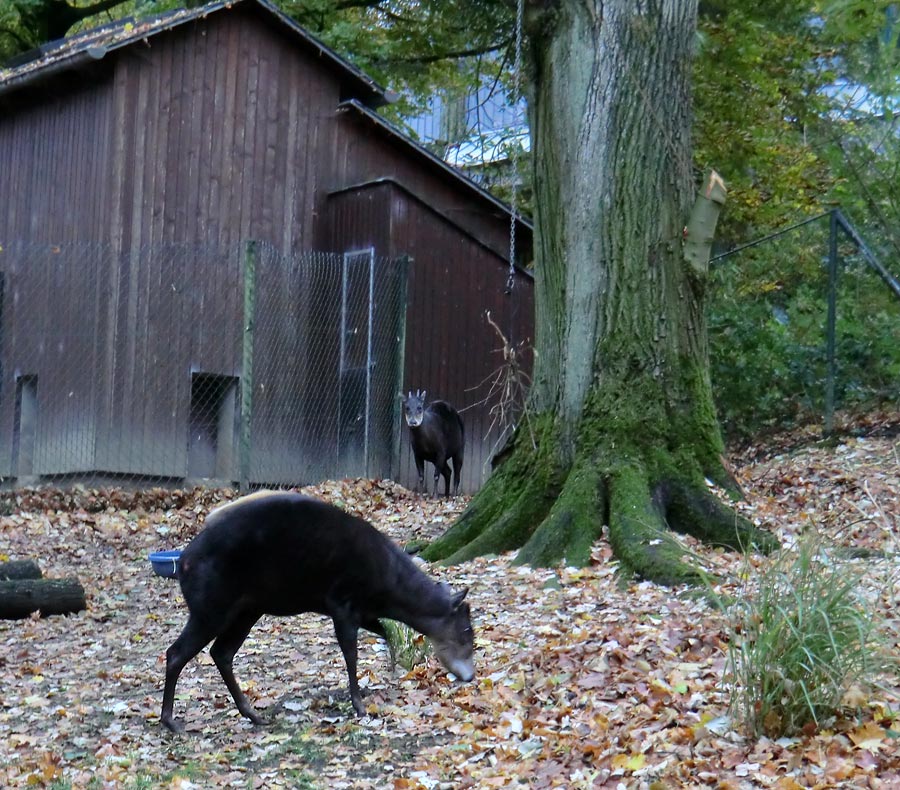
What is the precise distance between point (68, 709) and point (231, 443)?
8.58 m

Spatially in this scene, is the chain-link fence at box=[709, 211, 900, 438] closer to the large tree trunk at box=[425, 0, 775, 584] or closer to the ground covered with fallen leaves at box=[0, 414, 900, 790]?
the ground covered with fallen leaves at box=[0, 414, 900, 790]

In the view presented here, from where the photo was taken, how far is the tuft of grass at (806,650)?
16.4ft

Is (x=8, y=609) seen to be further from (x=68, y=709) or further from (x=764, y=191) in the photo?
(x=764, y=191)

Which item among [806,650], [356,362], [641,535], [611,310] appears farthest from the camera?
[356,362]

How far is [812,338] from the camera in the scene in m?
16.0

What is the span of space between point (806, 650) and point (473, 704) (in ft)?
6.74

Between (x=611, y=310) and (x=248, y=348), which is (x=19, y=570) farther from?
(x=248, y=348)

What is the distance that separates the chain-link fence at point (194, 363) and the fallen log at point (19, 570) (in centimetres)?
468

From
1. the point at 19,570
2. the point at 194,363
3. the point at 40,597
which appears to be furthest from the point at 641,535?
the point at 194,363

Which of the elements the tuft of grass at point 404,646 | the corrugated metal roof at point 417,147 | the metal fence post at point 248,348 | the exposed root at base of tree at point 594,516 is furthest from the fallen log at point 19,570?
the corrugated metal roof at point 417,147

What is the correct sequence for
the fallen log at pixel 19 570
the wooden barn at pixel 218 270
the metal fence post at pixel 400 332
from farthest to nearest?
1. the metal fence post at pixel 400 332
2. the wooden barn at pixel 218 270
3. the fallen log at pixel 19 570

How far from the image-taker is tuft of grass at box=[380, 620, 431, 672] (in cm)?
734

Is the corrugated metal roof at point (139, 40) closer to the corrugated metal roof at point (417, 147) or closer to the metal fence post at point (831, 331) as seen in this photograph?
the corrugated metal roof at point (417, 147)

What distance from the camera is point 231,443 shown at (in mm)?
15414
